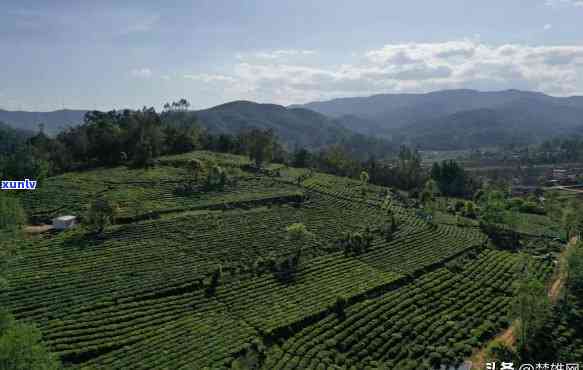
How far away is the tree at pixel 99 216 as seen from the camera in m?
57.0

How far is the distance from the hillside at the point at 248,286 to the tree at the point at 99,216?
2.01 metres

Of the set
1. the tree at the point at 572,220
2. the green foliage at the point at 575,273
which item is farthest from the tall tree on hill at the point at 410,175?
the green foliage at the point at 575,273

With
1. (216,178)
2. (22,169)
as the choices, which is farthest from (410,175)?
(22,169)

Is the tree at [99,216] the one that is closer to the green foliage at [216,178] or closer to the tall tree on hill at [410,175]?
the green foliage at [216,178]

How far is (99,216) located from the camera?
57.2 m

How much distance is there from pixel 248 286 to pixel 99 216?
83.9 ft

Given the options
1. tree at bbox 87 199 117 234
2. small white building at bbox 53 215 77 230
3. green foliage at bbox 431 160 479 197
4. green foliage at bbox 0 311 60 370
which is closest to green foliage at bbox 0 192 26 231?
small white building at bbox 53 215 77 230

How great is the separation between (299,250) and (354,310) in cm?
1497

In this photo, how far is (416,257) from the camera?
189ft

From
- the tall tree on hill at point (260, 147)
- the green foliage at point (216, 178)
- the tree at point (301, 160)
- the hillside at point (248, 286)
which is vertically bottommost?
the hillside at point (248, 286)

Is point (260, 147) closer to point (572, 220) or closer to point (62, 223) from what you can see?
point (62, 223)

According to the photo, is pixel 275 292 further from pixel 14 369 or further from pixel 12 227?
pixel 12 227

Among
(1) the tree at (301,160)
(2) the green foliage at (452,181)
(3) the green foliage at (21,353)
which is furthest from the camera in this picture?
(1) the tree at (301,160)

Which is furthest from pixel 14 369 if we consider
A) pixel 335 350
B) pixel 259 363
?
pixel 335 350
